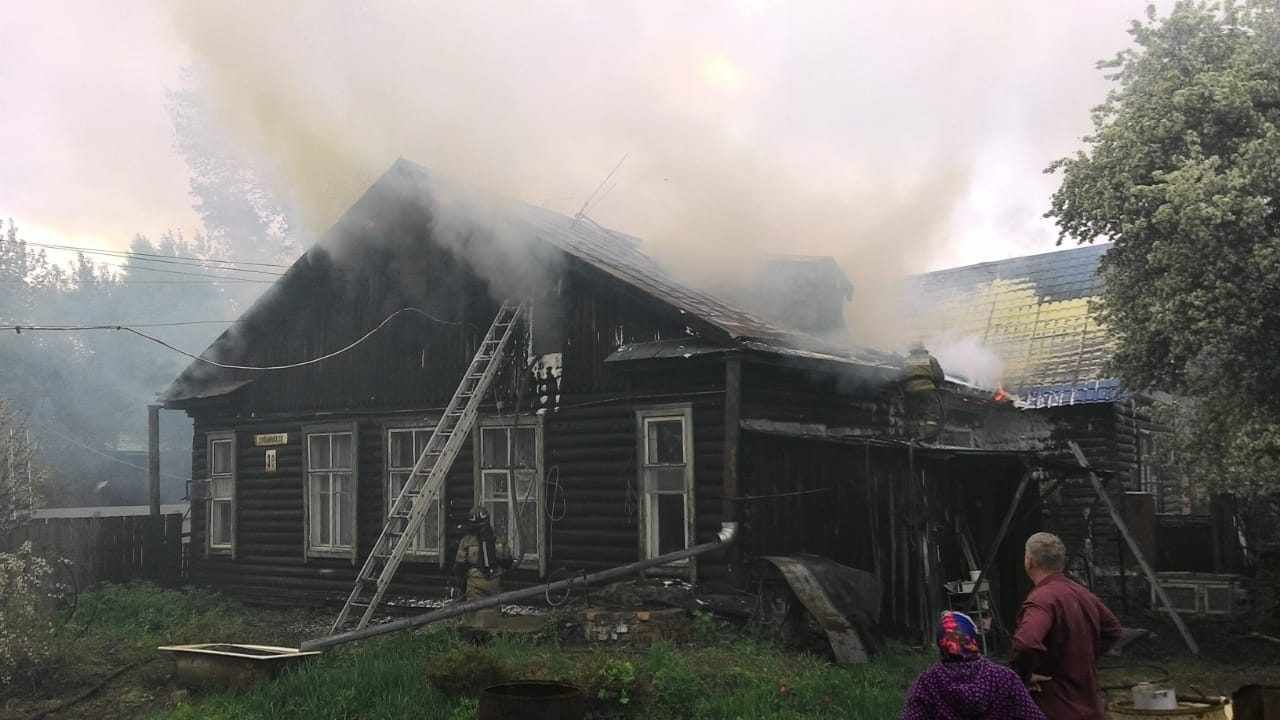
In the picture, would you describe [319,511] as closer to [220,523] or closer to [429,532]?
[429,532]

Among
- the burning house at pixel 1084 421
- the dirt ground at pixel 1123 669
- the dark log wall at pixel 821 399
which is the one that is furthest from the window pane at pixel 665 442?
the burning house at pixel 1084 421

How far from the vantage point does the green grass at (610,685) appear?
789 centimetres

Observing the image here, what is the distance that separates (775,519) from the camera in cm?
1123

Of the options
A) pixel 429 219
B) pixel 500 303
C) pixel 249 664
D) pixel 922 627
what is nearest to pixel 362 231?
pixel 429 219

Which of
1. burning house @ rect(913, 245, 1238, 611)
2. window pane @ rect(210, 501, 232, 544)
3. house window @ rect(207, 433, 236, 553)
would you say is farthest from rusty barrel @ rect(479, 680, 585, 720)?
window pane @ rect(210, 501, 232, 544)

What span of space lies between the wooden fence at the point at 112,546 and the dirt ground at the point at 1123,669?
13.7 feet

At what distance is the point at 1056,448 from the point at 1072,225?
5.82 meters

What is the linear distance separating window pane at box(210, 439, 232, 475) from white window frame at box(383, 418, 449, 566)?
379 centimetres

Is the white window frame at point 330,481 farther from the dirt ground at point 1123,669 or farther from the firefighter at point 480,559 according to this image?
the firefighter at point 480,559

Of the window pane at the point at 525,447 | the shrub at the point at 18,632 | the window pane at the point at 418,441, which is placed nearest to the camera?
the shrub at the point at 18,632

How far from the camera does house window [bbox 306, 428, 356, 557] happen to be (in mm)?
14891

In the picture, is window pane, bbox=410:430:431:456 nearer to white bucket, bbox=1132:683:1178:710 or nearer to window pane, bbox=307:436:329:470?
window pane, bbox=307:436:329:470

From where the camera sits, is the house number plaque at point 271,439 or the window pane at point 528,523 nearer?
the window pane at point 528,523

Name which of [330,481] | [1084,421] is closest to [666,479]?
[330,481]
